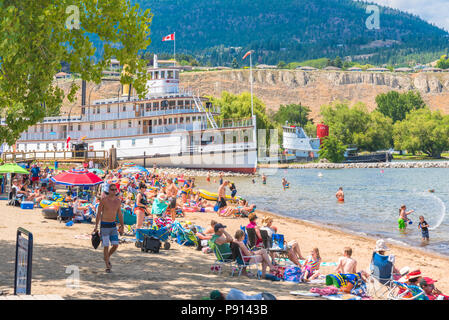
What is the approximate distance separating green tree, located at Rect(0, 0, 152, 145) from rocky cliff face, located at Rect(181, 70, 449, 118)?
166m

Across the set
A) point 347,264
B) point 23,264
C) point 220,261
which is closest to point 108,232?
point 220,261

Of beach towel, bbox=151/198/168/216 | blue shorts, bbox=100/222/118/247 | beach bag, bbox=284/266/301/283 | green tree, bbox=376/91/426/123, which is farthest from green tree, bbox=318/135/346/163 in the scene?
blue shorts, bbox=100/222/118/247

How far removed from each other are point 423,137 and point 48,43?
108133 mm

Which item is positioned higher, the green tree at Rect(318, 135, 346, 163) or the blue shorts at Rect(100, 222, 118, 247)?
the green tree at Rect(318, 135, 346, 163)

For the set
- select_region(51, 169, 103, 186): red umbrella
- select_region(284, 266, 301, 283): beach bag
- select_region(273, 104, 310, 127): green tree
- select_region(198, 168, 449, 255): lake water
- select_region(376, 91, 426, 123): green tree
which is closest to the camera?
select_region(284, 266, 301, 283): beach bag

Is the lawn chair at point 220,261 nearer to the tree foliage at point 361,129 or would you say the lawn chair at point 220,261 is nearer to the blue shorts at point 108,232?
the blue shorts at point 108,232

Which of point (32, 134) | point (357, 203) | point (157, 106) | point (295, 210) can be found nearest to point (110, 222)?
point (295, 210)

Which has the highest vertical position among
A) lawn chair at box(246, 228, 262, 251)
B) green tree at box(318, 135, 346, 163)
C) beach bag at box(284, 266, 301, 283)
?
green tree at box(318, 135, 346, 163)

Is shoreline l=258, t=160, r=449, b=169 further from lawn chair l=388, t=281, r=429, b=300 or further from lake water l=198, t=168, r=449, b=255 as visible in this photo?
lawn chair l=388, t=281, r=429, b=300

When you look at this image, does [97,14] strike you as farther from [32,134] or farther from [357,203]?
[32,134]

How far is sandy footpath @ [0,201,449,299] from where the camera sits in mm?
8570

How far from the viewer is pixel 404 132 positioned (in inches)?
4368

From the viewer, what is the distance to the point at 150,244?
41.2 ft

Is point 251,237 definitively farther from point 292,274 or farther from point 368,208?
point 368,208
